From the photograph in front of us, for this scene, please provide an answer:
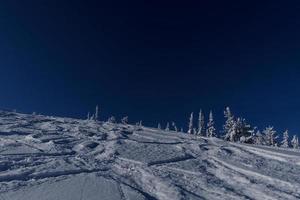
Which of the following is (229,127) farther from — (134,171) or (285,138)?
(134,171)

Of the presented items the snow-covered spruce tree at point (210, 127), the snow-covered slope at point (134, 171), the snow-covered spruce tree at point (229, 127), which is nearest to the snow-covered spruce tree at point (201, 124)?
the snow-covered spruce tree at point (210, 127)

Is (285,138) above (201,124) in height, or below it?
below

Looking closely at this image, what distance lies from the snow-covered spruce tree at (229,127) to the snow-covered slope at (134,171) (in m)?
31.3

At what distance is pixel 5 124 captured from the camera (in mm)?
16297

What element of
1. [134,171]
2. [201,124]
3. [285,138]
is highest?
[201,124]

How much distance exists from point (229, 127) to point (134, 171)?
125 feet

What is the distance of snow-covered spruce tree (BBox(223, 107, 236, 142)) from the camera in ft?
142

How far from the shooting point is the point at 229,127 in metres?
44.7

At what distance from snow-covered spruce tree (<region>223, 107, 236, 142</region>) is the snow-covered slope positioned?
31.3m

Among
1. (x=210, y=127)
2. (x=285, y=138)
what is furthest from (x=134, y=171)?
(x=285, y=138)

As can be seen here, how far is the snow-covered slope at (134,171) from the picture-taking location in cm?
640

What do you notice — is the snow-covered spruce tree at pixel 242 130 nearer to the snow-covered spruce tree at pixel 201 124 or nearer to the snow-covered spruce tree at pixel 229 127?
the snow-covered spruce tree at pixel 229 127

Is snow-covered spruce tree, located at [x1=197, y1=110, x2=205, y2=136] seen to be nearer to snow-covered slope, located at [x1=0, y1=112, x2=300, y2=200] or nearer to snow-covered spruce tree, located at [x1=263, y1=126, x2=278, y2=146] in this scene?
snow-covered spruce tree, located at [x1=263, y1=126, x2=278, y2=146]

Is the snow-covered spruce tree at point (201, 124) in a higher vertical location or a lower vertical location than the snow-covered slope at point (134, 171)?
higher
